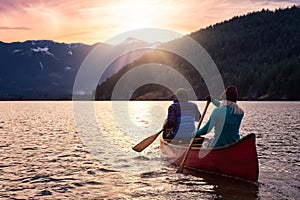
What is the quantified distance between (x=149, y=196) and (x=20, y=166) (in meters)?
9.31

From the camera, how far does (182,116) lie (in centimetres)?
2055

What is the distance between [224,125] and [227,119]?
1.32ft

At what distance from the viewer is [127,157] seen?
23.2m

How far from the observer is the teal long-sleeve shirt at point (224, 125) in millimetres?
16250

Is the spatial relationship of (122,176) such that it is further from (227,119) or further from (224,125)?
(227,119)

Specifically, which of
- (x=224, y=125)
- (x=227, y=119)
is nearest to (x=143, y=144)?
(x=224, y=125)

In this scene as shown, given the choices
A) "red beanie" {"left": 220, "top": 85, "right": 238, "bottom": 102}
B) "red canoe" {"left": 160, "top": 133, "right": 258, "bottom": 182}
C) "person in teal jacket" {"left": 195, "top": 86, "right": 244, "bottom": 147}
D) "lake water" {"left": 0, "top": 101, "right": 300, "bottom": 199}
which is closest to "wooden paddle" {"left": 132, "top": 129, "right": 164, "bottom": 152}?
"lake water" {"left": 0, "top": 101, "right": 300, "bottom": 199}

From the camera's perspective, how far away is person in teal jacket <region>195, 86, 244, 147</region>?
629 inches

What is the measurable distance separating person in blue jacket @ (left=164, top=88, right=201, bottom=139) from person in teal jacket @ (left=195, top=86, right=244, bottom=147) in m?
3.21

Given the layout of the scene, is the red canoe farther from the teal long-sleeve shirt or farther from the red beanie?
the red beanie

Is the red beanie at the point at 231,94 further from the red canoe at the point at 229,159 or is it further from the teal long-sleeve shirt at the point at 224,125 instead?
the red canoe at the point at 229,159

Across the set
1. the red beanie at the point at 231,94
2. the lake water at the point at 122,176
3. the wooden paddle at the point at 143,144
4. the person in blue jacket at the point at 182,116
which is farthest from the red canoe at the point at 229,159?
the wooden paddle at the point at 143,144

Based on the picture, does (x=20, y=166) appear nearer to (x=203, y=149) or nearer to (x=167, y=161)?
(x=167, y=161)

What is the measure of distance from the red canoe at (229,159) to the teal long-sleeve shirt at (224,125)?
604 mm
